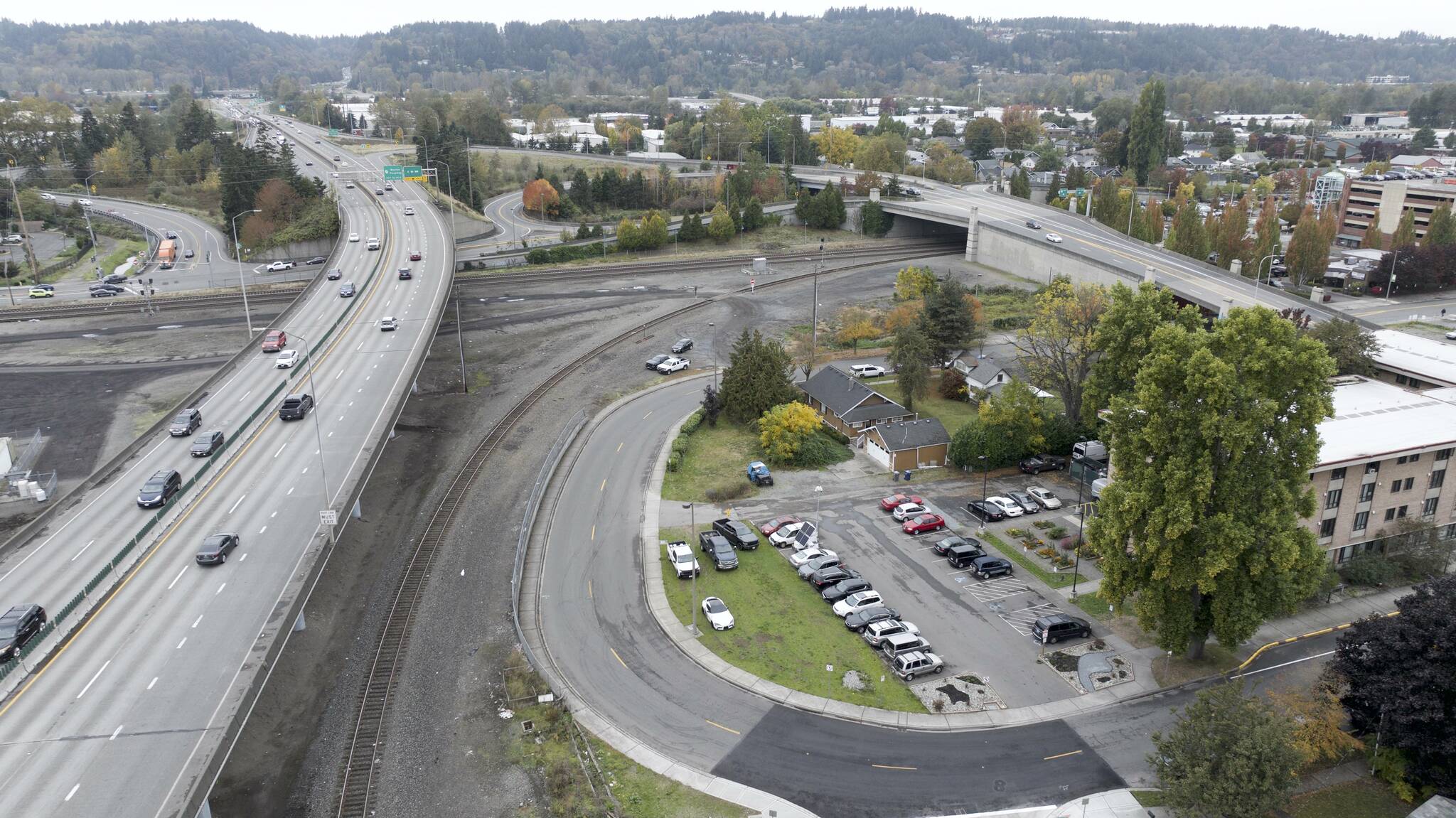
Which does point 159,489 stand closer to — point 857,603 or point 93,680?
point 93,680

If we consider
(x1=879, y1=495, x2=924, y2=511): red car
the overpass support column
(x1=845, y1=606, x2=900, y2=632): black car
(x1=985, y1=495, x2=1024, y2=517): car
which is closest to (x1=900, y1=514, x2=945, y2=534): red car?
(x1=879, y1=495, x2=924, y2=511): red car

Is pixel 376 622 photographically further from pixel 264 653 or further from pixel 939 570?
pixel 939 570

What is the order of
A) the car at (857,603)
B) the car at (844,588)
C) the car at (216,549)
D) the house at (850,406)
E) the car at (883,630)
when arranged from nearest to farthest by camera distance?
the car at (216,549) < the car at (883,630) < the car at (857,603) < the car at (844,588) < the house at (850,406)

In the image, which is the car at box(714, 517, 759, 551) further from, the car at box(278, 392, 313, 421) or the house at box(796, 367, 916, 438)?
the car at box(278, 392, 313, 421)

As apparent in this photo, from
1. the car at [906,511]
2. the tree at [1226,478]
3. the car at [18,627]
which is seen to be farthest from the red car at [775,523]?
the car at [18,627]

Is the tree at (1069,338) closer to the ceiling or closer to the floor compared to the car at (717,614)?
closer to the ceiling

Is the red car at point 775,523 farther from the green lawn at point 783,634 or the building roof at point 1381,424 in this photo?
the building roof at point 1381,424

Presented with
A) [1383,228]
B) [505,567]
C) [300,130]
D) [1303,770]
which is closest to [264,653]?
[505,567]
